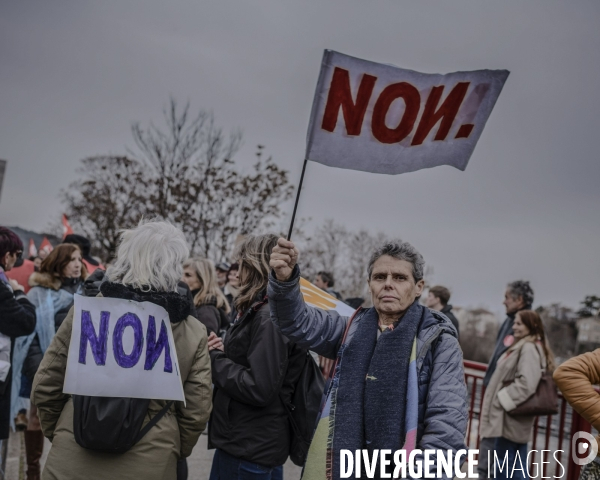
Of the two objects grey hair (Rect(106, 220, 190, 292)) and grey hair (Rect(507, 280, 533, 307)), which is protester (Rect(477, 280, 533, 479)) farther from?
grey hair (Rect(106, 220, 190, 292))

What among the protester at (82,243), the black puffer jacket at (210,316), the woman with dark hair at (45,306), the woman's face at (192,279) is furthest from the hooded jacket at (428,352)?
the protester at (82,243)

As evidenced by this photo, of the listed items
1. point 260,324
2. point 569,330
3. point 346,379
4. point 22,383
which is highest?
point 569,330

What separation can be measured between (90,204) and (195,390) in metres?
30.2

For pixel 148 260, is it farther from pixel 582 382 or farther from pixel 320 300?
pixel 582 382

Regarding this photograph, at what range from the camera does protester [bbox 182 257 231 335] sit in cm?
472

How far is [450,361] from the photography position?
8.54ft

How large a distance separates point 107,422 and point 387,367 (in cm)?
124

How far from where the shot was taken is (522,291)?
257 inches

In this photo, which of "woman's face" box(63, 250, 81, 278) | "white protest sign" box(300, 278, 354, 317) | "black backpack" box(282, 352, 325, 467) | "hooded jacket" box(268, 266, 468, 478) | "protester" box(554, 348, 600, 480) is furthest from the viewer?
"woman's face" box(63, 250, 81, 278)

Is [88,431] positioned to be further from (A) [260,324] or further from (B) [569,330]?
(B) [569,330]

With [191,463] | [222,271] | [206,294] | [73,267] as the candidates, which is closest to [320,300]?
[206,294]

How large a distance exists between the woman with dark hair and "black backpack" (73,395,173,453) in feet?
8.43

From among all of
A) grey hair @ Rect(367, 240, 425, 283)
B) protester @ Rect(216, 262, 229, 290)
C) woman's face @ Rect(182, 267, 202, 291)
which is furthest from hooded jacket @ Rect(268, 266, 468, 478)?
protester @ Rect(216, 262, 229, 290)

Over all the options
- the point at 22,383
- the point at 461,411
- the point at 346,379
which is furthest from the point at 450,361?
the point at 22,383
